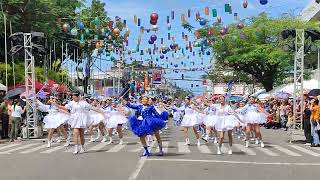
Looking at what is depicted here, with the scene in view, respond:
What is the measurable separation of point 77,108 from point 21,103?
961cm

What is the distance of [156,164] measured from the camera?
14.8 meters

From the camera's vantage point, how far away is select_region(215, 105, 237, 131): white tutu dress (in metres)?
18.2

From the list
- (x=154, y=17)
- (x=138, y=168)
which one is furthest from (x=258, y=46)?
(x=138, y=168)

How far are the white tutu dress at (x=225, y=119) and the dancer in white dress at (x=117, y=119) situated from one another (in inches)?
204

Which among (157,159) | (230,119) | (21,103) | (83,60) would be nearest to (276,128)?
(21,103)

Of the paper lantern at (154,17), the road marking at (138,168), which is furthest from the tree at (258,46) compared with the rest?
the road marking at (138,168)

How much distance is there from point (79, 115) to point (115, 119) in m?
5.07

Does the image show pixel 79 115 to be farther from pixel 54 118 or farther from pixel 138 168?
pixel 138 168

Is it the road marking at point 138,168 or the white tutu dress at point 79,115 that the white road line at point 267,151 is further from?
the white tutu dress at point 79,115

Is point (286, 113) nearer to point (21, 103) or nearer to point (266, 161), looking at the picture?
point (21, 103)

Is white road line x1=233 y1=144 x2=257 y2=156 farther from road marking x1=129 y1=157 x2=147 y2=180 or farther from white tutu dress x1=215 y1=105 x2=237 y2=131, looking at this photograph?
road marking x1=129 y1=157 x2=147 y2=180

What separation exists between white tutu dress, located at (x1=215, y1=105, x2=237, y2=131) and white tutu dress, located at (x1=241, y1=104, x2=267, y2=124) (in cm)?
282

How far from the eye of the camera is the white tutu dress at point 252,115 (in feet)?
70.2

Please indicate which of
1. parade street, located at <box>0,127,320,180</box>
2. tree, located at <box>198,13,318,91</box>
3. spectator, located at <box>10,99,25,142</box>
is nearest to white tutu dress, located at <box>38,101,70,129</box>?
parade street, located at <box>0,127,320,180</box>
